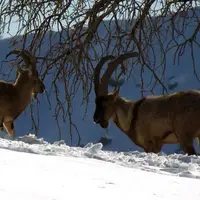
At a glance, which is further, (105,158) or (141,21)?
(141,21)

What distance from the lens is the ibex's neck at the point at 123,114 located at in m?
8.61

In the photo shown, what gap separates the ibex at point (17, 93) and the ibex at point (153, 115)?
1.62m

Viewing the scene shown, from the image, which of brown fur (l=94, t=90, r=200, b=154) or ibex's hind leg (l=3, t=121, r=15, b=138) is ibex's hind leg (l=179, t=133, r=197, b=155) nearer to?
brown fur (l=94, t=90, r=200, b=154)

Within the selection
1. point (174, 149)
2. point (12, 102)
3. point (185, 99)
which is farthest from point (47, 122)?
point (185, 99)

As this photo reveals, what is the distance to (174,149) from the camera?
34.1 m

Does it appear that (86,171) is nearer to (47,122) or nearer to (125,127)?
(125,127)

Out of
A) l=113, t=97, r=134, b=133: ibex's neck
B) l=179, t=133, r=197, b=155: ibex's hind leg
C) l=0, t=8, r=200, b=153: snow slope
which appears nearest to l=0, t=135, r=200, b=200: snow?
l=179, t=133, r=197, b=155: ibex's hind leg

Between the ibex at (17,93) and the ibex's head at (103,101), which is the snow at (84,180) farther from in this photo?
the ibex at (17,93)

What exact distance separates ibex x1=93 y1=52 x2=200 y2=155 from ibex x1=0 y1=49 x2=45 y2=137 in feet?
5.31

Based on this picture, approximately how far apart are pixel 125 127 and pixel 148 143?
67 cm

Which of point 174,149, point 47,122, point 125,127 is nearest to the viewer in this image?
point 125,127

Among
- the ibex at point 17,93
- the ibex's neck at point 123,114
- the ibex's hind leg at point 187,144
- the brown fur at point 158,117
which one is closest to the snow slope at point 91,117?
the ibex at point 17,93

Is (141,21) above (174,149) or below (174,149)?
above

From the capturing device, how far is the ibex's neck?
28.2 feet
